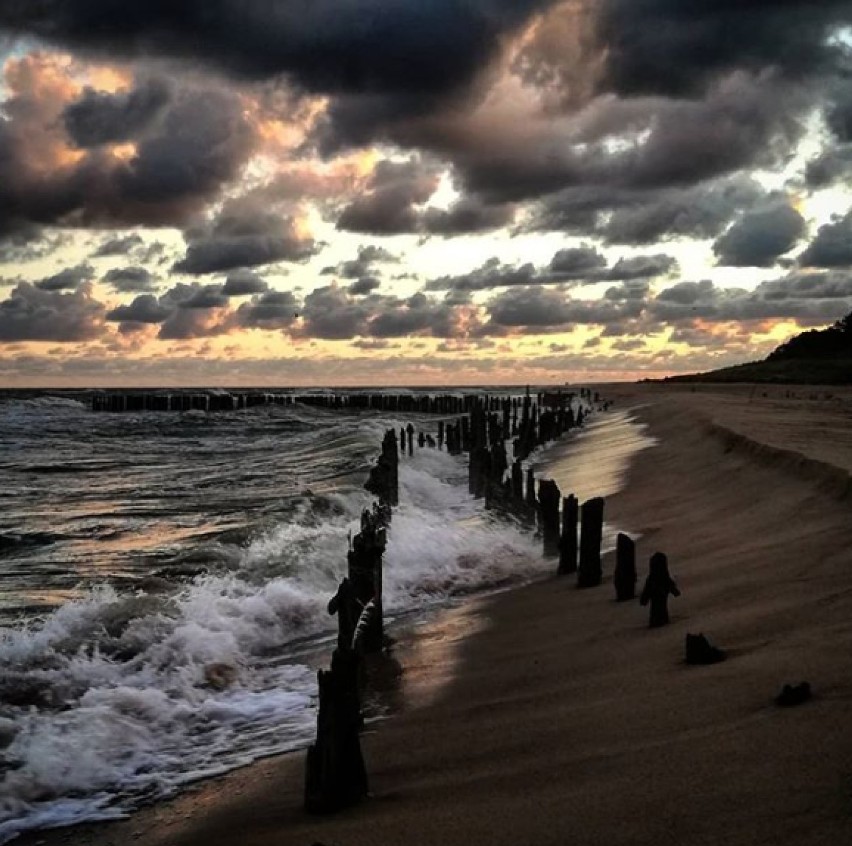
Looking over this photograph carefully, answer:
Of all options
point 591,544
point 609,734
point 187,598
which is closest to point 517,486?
point 591,544

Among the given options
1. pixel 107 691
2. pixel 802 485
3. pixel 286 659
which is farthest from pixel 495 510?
pixel 107 691

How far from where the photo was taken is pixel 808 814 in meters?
3.45

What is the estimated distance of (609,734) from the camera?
4863 millimetres

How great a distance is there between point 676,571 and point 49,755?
20.2ft

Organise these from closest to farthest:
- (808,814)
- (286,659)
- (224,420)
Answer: (808,814) → (286,659) → (224,420)

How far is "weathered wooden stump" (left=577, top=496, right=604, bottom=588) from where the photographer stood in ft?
32.0

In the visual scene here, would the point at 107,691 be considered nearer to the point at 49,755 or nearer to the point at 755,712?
the point at 49,755

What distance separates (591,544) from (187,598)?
170 inches

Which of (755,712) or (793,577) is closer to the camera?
(755,712)

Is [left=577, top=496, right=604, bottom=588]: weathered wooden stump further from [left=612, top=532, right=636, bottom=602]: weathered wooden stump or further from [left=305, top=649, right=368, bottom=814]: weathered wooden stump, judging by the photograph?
[left=305, top=649, right=368, bottom=814]: weathered wooden stump

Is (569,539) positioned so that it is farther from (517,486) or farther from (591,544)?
(517,486)

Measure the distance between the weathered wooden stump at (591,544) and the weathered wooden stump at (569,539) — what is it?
3.54 feet

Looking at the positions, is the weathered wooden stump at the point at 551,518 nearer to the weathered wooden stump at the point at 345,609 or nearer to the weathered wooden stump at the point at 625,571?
the weathered wooden stump at the point at 625,571

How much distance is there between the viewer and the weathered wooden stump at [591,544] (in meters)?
9.76
